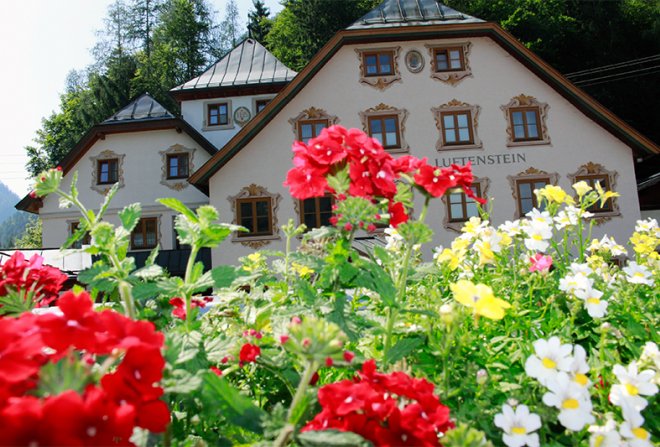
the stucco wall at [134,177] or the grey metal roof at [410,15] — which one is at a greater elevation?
the grey metal roof at [410,15]

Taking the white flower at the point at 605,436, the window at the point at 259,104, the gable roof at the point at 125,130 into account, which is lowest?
the white flower at the point at 605,436

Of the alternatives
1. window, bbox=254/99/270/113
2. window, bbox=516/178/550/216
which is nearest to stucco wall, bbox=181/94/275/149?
window, bbox=254/99/270/113

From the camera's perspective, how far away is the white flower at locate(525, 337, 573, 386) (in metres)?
1.24

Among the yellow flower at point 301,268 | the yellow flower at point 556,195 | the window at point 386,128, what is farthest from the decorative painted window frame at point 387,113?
the yellow flower at point 301,268

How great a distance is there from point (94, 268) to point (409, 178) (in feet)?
3.49

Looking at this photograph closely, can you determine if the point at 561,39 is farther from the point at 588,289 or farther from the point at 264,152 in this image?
the point at 588,289

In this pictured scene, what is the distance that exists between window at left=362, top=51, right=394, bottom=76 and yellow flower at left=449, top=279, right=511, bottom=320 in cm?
1458

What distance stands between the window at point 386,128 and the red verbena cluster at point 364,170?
13545mm

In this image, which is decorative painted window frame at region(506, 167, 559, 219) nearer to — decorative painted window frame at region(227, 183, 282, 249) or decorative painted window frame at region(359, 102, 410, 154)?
decorative painted window frame at region(359, 102, 410, 154)

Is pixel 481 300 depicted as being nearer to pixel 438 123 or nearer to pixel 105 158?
pixel 438 123

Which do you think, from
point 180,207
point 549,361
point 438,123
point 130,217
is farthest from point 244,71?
point 549,361

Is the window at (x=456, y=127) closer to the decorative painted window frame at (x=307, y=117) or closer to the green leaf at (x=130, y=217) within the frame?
the decorative painted window frame at (x=307, y=117)

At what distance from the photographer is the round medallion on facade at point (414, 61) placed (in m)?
15.1

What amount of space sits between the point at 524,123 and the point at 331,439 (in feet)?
51.8
